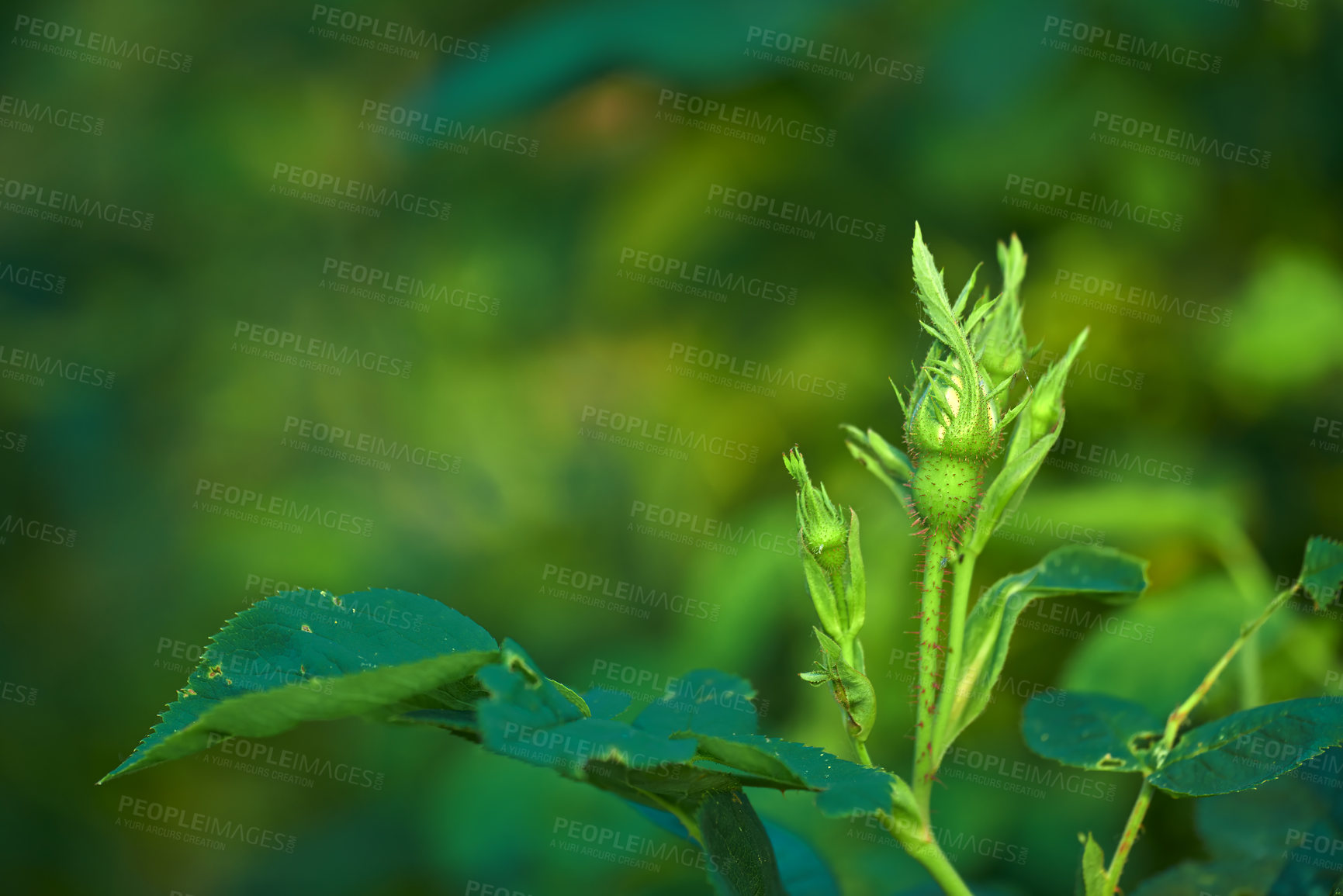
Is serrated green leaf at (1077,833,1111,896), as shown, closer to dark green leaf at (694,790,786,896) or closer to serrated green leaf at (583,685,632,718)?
dark green leaf at (694,790,786,896)

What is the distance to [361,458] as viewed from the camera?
3885 millimetres

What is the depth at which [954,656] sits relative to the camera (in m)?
1.05

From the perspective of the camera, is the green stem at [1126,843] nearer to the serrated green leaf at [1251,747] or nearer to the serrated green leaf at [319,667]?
the serrated green leaf at [1251,747]

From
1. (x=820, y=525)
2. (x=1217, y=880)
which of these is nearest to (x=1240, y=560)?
(x=1217, y=880)

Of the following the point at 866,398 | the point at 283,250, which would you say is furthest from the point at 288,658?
the point at 283,250

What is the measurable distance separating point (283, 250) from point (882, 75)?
2.41m

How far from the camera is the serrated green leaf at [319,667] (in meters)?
0.83

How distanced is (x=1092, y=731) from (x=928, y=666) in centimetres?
34

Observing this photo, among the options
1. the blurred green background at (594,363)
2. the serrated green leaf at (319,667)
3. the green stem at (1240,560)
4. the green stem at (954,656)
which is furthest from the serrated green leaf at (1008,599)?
the green stem at (1240,560)

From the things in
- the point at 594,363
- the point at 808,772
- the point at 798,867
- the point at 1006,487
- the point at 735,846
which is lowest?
the point at 798,867

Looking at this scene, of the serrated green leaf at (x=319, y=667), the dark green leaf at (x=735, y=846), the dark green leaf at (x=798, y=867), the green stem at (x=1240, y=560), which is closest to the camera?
the serrated green leaf at (x=319, y=667)

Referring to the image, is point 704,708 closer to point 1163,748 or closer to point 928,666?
point 928,666

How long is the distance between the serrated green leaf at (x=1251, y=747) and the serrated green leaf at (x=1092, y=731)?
9 cm

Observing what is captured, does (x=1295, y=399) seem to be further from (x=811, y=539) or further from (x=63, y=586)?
(x=63, y=586)
